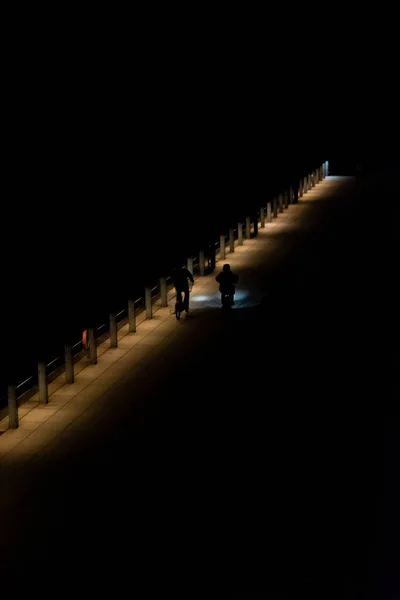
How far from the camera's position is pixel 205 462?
37.4ft

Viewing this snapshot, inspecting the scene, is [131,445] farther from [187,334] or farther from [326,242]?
[326,242]

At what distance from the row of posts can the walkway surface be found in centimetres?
20

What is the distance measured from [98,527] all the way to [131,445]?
2.26 metres

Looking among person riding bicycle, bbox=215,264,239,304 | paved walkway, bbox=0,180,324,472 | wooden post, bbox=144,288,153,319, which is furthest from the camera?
person riding bicycle, bbox=215,264,239,304

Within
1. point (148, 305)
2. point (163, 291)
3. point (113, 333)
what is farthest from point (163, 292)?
point (113, 333)

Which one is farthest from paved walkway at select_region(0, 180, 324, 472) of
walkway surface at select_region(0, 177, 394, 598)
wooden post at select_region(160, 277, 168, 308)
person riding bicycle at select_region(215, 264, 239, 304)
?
person riding bicycle at select_region(215, 264, 239, 304)

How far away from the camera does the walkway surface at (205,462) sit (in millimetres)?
9070

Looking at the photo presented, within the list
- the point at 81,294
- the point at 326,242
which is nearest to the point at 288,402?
the point at 326,242

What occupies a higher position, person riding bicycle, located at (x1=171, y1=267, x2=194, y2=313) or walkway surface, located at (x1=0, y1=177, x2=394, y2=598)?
person riding bicycle, located at (x1=171, y1=267, x2=194, y2=313)

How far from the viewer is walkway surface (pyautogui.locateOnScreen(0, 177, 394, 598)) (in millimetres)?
9070

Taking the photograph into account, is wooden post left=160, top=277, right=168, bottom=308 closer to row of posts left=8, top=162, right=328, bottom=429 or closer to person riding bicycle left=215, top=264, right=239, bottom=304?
row of posts left=8, top=162, right=328, bottom=429

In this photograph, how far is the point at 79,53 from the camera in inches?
3893

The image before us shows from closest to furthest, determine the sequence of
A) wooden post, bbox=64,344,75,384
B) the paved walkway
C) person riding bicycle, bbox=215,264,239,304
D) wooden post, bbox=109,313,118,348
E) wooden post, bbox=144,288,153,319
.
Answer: the paved walkway < wooden post, bbox=64,344,75,384 < wooden post, bbox=109,313,118,348 < wooden post, bbox=144,288,153,319 < person riding bicycle, bbox=215,264,239,304

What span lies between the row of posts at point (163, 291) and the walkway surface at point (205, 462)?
0.20 metres
